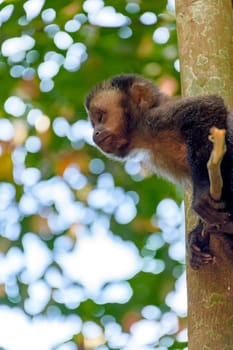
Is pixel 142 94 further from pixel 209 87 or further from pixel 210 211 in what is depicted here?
pixel 210 211

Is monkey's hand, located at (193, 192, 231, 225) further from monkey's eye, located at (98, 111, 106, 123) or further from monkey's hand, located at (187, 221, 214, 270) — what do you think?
monkey's eye, located at (98, 111, 106, 123)

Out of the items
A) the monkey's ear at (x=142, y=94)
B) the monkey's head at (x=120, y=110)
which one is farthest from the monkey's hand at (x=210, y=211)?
the monkey's ear at (x=142, y=94)

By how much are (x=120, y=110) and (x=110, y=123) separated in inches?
5.2

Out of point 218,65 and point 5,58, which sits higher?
point 218,65

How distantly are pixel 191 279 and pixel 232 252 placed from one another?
24cm

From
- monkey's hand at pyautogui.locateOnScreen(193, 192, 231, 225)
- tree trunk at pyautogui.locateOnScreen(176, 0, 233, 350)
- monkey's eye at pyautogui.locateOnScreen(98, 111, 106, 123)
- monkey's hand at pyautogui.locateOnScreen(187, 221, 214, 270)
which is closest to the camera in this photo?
tree trunk at pyautogui.locateOnScreen(176, 0, 233, 350)

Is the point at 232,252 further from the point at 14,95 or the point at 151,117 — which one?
the point at 14,95

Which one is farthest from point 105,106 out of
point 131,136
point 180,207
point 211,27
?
point 180,207

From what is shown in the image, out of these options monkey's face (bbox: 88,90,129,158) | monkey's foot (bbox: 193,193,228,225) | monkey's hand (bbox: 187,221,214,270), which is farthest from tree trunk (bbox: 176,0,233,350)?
monkey's face (bbox: 88,90,129,158)

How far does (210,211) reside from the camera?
4098 mm

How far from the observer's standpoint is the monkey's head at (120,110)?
5320 millimetres

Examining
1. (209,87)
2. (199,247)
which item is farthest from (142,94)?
(199,247)

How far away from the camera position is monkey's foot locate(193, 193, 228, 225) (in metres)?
4.08

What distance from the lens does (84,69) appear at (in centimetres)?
694
